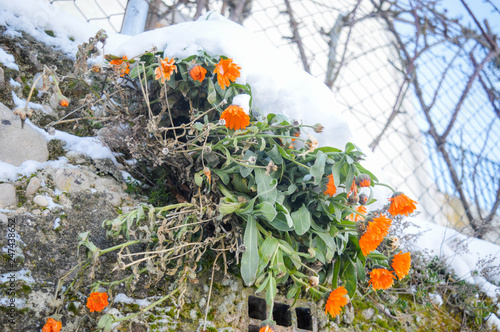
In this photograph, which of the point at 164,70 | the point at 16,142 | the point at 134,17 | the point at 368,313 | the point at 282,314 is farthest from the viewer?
the point at 134,17

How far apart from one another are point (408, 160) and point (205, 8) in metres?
2.00

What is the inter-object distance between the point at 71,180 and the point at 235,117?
2.16 ft

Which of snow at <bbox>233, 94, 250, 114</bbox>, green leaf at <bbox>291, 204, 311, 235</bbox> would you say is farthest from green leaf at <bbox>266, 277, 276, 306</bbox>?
snow at <bbox>233, 94, 250, 114</bbox>

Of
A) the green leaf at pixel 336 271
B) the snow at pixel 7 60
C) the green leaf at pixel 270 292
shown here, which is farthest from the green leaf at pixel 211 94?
the snow at pixel 7 60

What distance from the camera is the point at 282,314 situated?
134 centimetres

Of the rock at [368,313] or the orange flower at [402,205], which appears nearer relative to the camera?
the orange flower at [402,205]

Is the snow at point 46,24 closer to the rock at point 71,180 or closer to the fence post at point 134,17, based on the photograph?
the fence post at point 134,17

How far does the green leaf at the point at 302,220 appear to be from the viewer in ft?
3.55

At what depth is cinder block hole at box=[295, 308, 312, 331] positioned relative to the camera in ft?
4.41

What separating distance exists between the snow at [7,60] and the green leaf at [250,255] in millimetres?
1130

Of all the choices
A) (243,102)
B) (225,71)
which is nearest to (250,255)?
(243,102)

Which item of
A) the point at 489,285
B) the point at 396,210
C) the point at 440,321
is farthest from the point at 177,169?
the point at 489,285

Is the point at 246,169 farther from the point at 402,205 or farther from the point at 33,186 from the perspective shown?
the point at 33,186

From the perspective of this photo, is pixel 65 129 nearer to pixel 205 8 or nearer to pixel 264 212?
pixel 264 212
